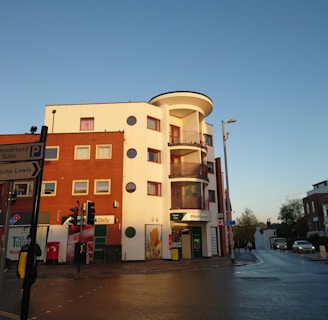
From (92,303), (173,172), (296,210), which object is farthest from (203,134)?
(296,210)

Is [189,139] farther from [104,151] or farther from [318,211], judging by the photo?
[318,211]

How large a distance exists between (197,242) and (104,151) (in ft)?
41.2

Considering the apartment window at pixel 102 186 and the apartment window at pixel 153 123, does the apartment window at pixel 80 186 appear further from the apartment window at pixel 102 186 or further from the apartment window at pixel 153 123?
the apartment window at pixel 153 123

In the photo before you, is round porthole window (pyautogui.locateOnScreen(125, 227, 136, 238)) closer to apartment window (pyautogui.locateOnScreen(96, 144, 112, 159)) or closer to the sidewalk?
the sidewalk

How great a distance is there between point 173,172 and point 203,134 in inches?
265

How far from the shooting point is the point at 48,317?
711cm

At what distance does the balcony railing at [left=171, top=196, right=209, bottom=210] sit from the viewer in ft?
94.4

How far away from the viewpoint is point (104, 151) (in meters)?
28.5

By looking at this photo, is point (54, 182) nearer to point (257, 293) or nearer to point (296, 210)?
point (257, 293)

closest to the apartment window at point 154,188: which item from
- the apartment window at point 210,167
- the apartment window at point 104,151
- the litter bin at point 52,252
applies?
→ the apartment window at point 104,151

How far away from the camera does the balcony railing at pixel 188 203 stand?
28766mm

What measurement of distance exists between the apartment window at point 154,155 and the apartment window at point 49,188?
8.87 meters

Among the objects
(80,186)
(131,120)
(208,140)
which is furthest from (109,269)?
(208,140)

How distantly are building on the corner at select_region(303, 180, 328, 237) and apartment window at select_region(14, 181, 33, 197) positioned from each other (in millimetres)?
45242
